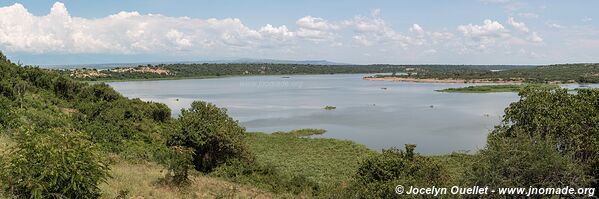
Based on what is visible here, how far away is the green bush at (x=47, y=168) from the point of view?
927cm

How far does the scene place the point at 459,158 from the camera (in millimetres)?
32562

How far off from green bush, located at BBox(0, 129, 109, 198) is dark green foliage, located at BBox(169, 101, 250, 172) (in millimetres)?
14671

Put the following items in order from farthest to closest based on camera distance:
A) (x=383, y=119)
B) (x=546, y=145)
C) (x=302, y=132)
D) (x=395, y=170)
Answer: (x=383, y=119) → (x=302, y=132) → (x=395, y=170) → (x=546, y=145)

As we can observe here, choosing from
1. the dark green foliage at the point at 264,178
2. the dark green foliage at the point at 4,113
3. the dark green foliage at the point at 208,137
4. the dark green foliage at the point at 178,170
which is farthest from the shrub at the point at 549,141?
the dark green foliage at the point at 4,113

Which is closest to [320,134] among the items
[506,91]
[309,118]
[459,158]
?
[309,118]

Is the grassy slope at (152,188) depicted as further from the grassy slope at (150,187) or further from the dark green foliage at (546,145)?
the dark green foliage at (546,145)

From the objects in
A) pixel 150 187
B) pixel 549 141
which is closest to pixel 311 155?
pixel 150 187

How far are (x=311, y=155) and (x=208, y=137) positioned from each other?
11.8m

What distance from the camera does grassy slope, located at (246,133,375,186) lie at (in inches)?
1143

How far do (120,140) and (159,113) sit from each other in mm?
12355

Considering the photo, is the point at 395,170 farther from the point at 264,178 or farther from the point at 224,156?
the point at 224,156

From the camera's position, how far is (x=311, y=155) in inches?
1382

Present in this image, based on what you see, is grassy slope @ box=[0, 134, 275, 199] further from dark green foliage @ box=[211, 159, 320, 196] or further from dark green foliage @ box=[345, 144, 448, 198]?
dark green foliage @ box=[345, 144, 448, 198]

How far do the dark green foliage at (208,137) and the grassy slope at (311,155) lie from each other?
14.1 feet
